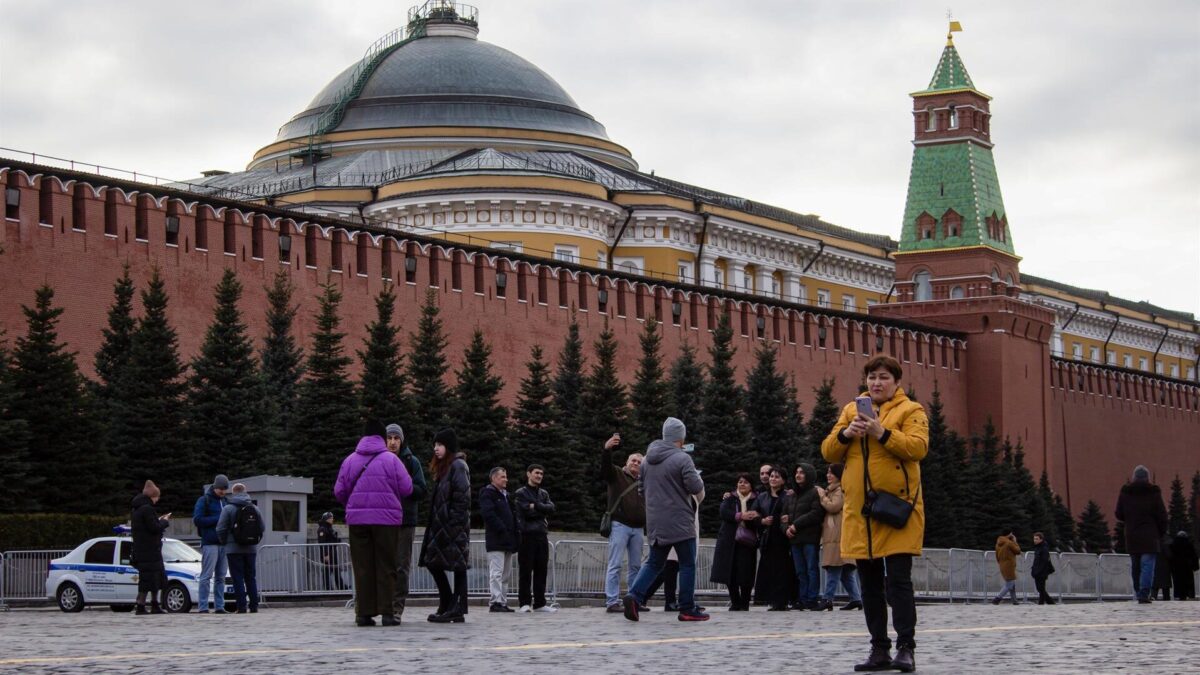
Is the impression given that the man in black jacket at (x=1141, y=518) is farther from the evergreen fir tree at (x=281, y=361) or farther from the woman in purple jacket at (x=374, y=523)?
the evergreen fir tree at (x=281, y=361)

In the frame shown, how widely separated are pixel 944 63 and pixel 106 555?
48009mm

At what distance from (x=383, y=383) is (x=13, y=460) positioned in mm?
8039

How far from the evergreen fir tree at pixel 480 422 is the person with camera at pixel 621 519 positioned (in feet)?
58.4

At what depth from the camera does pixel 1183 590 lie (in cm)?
2314

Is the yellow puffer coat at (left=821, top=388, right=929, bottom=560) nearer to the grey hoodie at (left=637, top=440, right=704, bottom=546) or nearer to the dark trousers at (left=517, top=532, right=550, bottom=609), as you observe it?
the grey hoodie at (left=637, top=440, right=704, bottom=546)

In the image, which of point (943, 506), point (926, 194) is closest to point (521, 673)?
point (943, 506)

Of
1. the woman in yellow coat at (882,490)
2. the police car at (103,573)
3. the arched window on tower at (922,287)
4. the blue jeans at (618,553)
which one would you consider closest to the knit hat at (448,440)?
the blue jeans at (618,553)

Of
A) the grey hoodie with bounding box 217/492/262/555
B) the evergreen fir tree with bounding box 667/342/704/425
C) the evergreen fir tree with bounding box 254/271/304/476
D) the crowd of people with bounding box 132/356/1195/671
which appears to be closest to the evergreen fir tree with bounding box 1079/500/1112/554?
the evergreen fir tree with bounding box 667/342/704/425

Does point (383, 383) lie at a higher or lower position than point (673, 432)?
higher

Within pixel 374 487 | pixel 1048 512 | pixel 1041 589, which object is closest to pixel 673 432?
pixel 374 487

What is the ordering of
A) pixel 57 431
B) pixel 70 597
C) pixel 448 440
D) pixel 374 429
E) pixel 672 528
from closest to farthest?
pixel 374 429 → pixel 672 528 → pixel 448 440 → pixel 70 597 → pixel 57 431

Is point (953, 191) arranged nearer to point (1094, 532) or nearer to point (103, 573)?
point (1094, 532)

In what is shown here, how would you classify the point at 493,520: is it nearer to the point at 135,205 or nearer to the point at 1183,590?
the point at 1183,590

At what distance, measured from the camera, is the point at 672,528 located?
1425 cm
